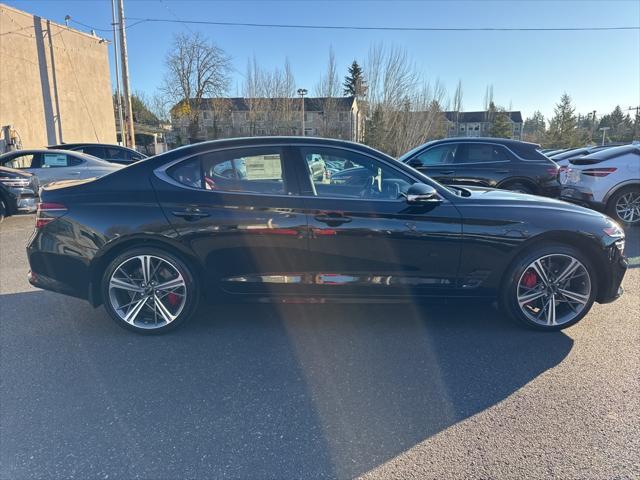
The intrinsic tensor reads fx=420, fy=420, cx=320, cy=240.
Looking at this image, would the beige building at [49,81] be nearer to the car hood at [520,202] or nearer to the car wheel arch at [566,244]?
the car hood at [520,202]

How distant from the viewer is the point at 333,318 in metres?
3.89

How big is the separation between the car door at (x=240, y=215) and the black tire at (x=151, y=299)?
16cm

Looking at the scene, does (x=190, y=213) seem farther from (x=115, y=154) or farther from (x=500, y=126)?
(x=500, y=126)

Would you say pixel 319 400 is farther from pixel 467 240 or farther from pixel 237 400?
pixel 467 240

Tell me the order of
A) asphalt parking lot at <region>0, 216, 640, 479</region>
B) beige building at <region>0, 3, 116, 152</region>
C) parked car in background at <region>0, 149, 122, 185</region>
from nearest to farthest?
asphalt parking lot at <region>0, 216, 640, 479</region> < parked car in background at <region>0, 149, 122, 185</region> < beige building at <region>0, 3, 116, 152</region>

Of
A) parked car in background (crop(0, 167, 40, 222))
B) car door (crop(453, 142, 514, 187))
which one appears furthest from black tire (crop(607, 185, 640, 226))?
parked car in background (crop(0, 167, 40, 222))

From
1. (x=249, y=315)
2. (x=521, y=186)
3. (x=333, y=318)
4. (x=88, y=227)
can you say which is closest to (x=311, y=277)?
(x=333, y=318)

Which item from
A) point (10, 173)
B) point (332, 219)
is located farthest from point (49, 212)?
point (10, 173)

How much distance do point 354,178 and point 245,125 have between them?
1645 inches

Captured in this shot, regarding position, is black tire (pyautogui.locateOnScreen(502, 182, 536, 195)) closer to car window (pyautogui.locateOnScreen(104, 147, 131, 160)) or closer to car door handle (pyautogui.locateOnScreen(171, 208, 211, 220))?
car door handle (pyautogui.locateOnScreen(171, 208, 211, 220))

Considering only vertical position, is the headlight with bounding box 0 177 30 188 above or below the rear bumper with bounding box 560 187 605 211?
above

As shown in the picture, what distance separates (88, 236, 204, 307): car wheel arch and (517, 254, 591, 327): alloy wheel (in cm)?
276

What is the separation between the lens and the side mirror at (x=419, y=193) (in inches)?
129

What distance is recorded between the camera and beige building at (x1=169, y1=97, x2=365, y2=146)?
39.5m
